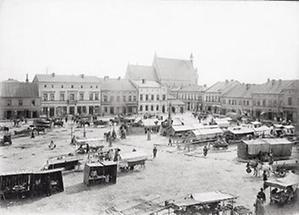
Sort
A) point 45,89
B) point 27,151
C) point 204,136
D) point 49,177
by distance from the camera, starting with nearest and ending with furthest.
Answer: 1. point 49,177
2. point 27,151
3. point 204,136
4. point 45,89

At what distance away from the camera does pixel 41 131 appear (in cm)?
2372

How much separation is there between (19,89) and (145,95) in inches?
651

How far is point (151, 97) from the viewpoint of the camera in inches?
1644

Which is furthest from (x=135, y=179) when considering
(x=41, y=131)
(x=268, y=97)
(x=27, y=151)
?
(x=268, y=97)

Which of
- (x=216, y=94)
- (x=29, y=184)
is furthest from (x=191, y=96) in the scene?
(x=29, y=184)

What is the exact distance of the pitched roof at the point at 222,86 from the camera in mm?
45031

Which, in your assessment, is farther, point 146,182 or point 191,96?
point 191,96

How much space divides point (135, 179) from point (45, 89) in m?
24.7

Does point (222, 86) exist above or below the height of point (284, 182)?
above

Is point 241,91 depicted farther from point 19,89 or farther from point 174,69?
point 19,89

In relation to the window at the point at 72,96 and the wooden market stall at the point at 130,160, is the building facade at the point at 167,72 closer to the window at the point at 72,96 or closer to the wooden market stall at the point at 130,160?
the window at the point at 72,96

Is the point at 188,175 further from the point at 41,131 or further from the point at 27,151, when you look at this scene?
the point at 41,131

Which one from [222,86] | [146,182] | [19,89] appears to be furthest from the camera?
[222,86]

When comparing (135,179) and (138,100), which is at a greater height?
(138,100)
